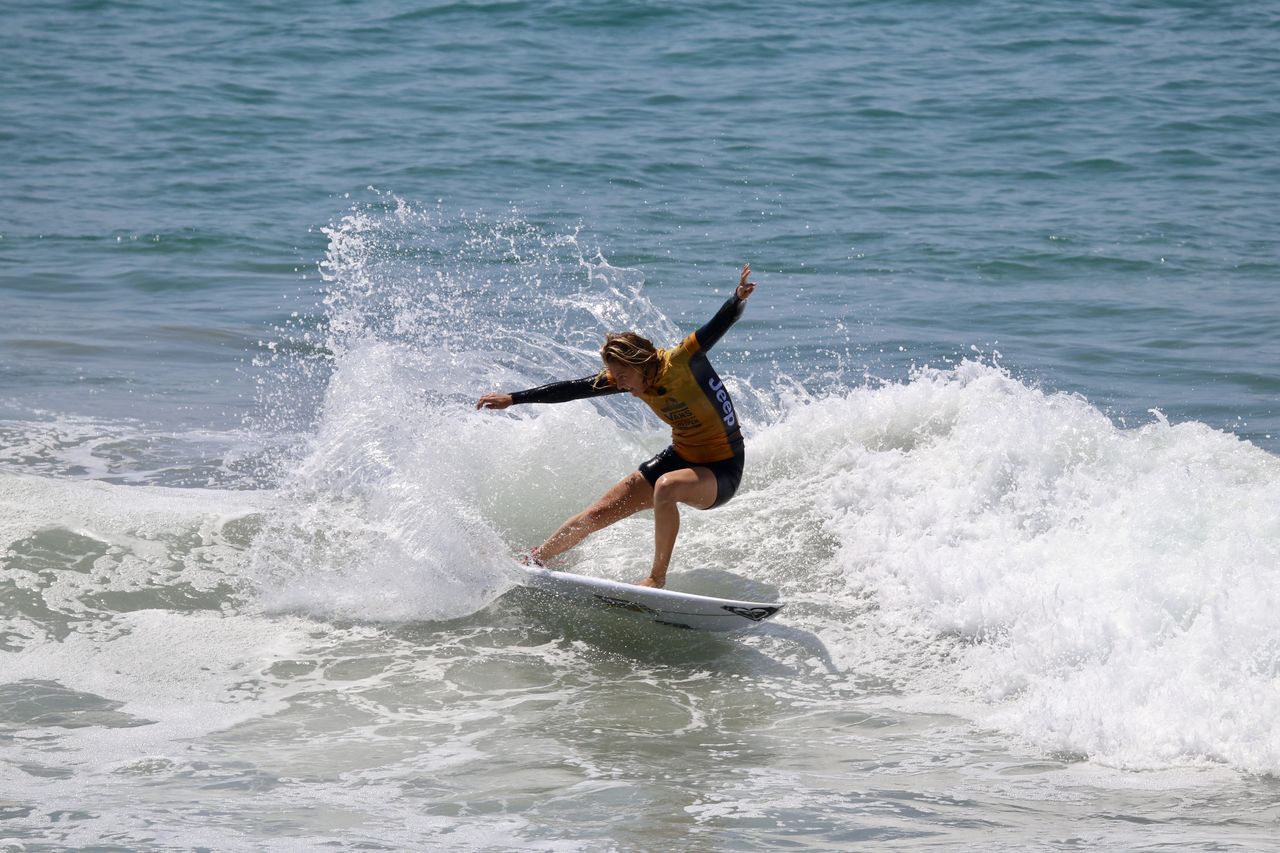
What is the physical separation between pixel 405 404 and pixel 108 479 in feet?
7.56

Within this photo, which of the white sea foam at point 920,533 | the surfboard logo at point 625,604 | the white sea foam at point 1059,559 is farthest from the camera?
the surfboard logo at point 625,604

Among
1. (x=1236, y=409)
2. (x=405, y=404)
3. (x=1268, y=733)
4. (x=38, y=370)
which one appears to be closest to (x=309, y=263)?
(x=38, y=370)

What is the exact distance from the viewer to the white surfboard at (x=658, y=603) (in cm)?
689

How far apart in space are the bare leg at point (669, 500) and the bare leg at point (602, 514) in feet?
0.94

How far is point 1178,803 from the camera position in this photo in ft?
17.5

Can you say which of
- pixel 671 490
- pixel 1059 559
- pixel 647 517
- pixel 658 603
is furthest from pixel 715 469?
pixel 1059 559

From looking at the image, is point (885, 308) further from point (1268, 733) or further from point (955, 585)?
point (1268, 733)

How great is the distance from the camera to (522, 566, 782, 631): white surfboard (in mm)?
6895

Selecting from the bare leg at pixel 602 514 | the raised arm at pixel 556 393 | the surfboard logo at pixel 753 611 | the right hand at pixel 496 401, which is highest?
the raised arm at pixel 556 393

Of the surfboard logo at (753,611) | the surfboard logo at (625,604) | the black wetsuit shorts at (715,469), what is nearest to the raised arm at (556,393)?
the black wetsuit shorts at (715,469)

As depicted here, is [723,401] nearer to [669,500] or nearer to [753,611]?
[669,500]

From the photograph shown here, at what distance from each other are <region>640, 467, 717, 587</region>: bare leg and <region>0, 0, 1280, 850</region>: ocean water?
1.13ft

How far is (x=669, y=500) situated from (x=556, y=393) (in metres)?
0.83

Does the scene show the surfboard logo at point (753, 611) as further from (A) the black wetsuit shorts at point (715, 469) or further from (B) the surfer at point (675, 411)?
(A) the black wetsuit shorts at point (715, 469)
